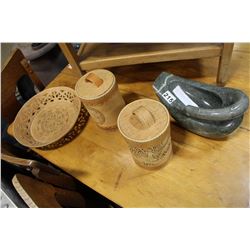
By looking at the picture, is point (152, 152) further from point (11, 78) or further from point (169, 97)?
point (11, 78)

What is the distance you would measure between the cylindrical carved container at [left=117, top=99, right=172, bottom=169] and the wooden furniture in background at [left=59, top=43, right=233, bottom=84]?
0.18 m

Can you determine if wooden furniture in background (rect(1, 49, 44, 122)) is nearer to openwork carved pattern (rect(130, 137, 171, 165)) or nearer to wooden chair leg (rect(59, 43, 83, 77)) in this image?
wooden chair leg (rect(59, 43, 83, 77))

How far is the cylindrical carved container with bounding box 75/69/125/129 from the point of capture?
0.62 metres

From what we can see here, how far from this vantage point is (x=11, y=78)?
845 mm

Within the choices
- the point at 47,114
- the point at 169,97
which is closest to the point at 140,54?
the point at 169,97

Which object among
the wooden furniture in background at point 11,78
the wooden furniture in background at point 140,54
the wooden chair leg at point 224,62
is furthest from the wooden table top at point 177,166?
the wooden furniture in background at point 11,78

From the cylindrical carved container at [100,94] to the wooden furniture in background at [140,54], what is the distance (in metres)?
0.08

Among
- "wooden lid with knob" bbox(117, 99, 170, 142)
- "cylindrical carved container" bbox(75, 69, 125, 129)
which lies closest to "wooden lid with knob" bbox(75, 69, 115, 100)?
"cylindrical carved container" bbox(75, 69, 125, 129)

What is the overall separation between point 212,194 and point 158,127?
0.72 feet

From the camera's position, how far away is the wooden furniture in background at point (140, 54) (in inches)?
25.4

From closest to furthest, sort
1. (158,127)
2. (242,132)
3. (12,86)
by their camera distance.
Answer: (158,127) → (242,132) → (12,86)

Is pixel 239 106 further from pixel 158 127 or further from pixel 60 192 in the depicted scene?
pixel 60 192

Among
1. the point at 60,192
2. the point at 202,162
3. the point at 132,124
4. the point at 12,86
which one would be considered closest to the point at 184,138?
the point at 202,162

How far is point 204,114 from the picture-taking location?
568 mm
